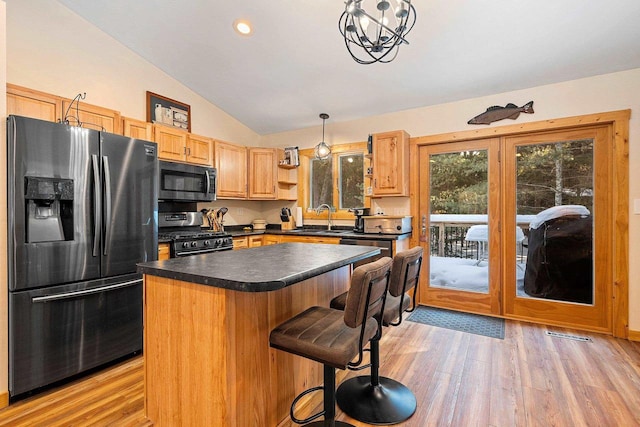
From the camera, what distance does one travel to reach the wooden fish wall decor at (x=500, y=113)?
10.9 feet

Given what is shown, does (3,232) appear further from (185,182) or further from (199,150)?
(199,150)

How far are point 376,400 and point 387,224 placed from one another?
2110 millimetres

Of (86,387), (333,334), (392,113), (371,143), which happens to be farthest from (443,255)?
(86,387)

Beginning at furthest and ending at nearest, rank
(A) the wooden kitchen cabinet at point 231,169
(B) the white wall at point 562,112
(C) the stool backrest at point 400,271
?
(A) the wooden kitchen cabinet at point 231,169 → (B) the white wall at point 562,112 → (C) the stool backrest at point 400,271

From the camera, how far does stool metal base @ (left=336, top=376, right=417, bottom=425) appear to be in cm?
180

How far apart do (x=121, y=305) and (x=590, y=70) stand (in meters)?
4.65

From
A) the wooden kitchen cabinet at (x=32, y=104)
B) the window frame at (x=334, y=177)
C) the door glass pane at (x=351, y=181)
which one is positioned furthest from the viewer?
the door glass pane at (x=351, y=181)

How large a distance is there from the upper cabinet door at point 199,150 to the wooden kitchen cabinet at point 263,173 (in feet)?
2.26

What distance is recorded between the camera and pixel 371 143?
3.98 metres

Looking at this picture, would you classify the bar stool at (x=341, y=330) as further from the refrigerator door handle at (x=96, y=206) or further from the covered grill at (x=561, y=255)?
the covered grill at (x=561, y=255)

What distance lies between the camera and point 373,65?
10.7ft

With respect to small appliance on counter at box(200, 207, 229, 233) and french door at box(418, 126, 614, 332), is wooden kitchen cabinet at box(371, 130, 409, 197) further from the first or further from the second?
small appliance on counter at box(200, 207, 229, 233)

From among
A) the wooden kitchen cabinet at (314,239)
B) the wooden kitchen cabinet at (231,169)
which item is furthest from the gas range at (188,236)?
the wooden kitchen cabinet at (314,239)

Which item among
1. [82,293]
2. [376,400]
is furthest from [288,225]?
[376,400]
